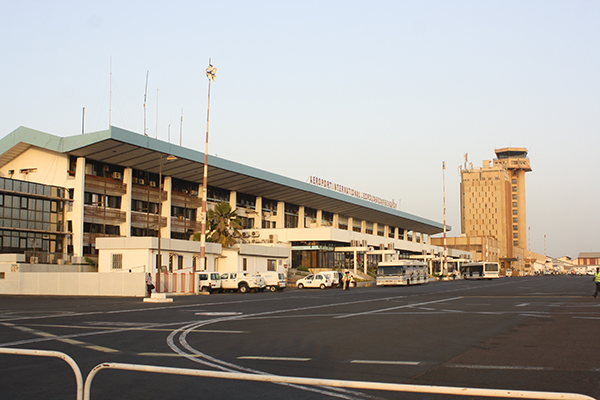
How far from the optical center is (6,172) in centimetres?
6106

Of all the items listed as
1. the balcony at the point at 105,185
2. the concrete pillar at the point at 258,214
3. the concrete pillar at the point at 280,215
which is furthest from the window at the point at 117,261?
the concrete pillar at the point at 280,215

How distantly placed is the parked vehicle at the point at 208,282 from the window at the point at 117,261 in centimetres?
829

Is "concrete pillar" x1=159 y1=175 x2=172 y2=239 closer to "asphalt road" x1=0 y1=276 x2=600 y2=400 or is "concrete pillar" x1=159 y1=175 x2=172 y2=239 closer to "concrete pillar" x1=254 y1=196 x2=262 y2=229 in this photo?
"concrete pillar" x1=254 y1=196 x2=262 y2=229

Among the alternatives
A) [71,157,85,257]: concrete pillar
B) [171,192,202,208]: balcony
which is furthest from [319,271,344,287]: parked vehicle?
[71,157,85,257]: concrete pillar

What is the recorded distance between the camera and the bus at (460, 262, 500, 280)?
3305 inches

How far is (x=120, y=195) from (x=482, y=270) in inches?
2160

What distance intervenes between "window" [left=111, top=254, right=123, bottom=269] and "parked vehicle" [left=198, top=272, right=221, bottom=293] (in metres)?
8.29

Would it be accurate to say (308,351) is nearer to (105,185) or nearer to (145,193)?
(105,185)

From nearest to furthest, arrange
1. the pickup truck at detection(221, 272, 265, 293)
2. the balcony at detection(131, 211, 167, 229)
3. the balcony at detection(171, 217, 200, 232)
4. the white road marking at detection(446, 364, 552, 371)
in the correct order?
the white road marking at detection(446, 364, 552, 371), the pickup truck at detection(221, 272, 265, 293), the balcony at detection(131, 211, 167, 229), the balcony at detection(171, 217, 200, 232)

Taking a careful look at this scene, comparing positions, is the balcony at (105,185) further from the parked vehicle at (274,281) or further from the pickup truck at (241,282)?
the parked vehicle at (274,281)

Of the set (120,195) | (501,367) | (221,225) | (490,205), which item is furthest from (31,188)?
(490,205)

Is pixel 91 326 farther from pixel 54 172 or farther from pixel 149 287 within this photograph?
pixel 54 172

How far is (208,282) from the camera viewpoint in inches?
1781

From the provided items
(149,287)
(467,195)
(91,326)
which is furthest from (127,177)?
(467,195)
